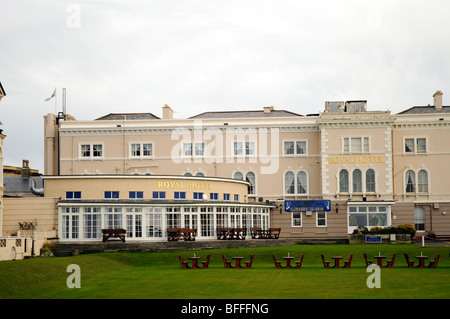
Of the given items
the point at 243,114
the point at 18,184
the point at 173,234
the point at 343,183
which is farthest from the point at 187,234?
the point at 18,184

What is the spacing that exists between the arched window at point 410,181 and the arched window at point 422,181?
408 mm

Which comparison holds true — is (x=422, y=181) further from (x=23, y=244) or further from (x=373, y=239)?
(x=23, y=244)

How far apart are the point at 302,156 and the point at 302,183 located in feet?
7.70

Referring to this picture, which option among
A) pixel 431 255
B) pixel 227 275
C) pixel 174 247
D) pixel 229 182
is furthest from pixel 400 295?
pixel 229 182

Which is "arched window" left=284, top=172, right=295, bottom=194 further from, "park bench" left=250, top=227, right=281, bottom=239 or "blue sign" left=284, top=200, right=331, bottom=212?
"park bench" left=250, top=227, right=281, bottom=239

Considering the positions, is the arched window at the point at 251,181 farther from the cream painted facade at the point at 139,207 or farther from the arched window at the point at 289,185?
the cream painted facade at the point at 139,207

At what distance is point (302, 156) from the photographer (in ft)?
186

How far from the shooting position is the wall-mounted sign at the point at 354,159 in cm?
5444

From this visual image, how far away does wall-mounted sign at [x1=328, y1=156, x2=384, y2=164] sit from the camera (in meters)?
54.4

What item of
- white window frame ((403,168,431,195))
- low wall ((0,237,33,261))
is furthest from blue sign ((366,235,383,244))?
low wall ((0,237,33,261))

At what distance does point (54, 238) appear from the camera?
1603 inches

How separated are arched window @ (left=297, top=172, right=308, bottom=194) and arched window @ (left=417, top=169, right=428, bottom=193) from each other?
9.52 metres

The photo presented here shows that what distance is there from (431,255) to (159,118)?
31.5 m

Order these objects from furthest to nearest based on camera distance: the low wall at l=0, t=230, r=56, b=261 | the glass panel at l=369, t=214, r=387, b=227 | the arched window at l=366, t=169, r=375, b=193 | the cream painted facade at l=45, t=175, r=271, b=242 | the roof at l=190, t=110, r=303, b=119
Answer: the roof at l=190, t=110, r=303, b=119, the arched window at l=366, t=169, r=375, b=193, the glass panel at l=369, t=214, r=387, b=227, the cream painted facade at l=45, t=175, r=271, b=242, the low wall at l=0, t=230, r=56, b=261
